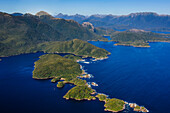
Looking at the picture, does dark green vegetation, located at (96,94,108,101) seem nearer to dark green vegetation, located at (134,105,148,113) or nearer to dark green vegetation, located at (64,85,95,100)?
dark green vegetation, located at (64,85,95,100)

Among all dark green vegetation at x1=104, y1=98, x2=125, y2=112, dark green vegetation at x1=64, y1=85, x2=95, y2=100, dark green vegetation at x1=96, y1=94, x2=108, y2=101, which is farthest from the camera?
dark green vegetation at x1=64, y1=85, x2=95, y2=100

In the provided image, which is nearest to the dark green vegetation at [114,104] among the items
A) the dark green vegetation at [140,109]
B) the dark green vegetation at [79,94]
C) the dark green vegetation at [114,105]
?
the dark green vegetation at [114,105]

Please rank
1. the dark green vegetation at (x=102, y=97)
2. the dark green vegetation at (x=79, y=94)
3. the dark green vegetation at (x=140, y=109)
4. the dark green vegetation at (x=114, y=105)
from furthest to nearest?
the dark green vegetation at (x=79, y=94) → the dark green vegetation at (x=102, y=97) → the dark green vegetation at (x=114, y=105) → the dark green vegetation at (x=140, y=109)

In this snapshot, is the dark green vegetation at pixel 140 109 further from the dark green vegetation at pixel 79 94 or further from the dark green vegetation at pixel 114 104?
the dark green vegetation at pixel 79 94

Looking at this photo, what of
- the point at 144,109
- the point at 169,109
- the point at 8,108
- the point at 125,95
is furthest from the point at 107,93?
the point at 8,108

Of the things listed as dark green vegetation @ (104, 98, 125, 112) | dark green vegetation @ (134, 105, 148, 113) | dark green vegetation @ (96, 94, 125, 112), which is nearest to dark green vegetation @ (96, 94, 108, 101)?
dark green vegetation @ (96, 94, 125, 112)

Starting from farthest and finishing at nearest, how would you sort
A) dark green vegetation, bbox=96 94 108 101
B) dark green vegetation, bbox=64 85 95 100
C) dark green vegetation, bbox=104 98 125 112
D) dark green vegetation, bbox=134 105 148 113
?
dark green vegetation, bbox=64 85 95 100 → dark green vegetation, bbox=96 94 108 101 → dark green vegetation, bbox=104 98 125 112 → dark green vegetation, bbox=134 105 148 113

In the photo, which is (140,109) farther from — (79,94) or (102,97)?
(79,94)

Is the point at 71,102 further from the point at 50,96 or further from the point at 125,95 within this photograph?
the point at 125,95
